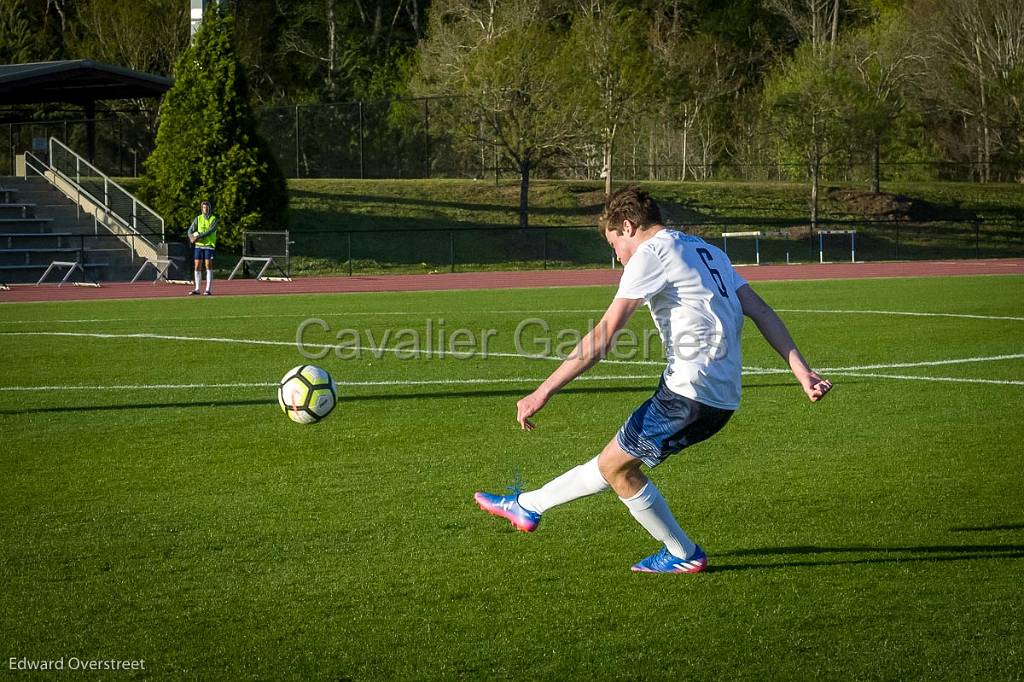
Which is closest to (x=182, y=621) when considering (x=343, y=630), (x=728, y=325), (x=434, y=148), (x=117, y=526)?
(x=343, y=630)

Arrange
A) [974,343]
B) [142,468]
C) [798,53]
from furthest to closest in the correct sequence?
[798,53]
[974,343]
[142,468]

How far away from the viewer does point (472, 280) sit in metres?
31.9

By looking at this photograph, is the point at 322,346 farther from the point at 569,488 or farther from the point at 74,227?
the point at 74,227

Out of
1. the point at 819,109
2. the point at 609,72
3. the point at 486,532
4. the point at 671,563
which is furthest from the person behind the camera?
the point at 819,109

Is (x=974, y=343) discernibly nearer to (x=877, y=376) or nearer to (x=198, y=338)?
(x=877, y=376)

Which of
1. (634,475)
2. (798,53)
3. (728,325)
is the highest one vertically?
(798,53)

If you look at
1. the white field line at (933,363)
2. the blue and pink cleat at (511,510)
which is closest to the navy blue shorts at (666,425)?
the blue and pink cleat at (511,510)

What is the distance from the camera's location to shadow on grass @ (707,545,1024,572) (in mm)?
5590

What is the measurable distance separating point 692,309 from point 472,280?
88.0ft

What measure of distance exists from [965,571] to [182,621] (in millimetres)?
3519

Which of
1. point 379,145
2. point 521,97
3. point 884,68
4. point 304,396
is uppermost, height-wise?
point 884,68

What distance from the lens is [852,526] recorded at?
6.25m

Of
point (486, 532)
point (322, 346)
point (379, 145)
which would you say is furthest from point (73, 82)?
point (486, 532)

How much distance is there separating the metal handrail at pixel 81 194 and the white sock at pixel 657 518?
29.2m
